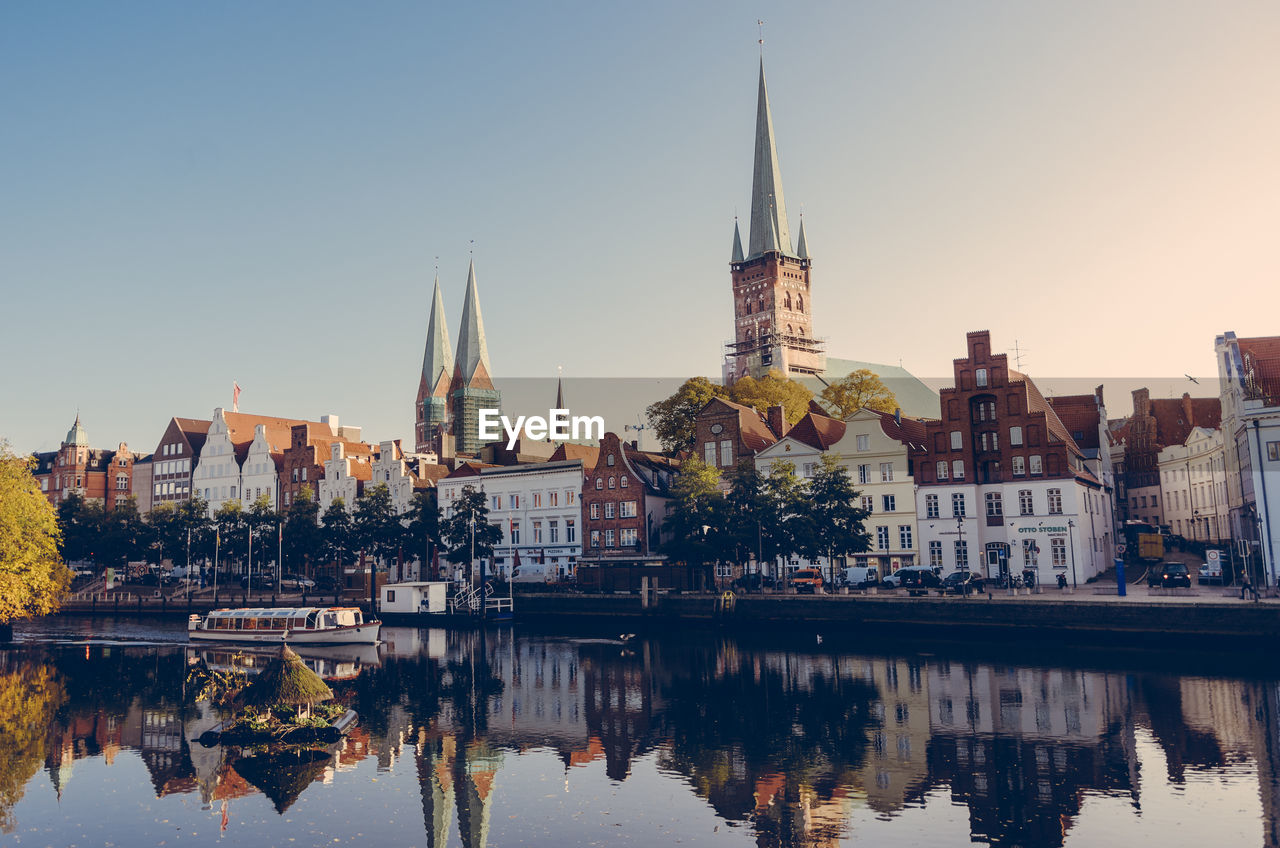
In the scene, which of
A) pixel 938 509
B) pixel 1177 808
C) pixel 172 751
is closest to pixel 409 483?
pixel 938 509

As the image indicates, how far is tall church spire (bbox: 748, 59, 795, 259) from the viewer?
17362cm

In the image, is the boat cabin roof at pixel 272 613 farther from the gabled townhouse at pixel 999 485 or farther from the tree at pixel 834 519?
the gabled townhouse at pixel 999 485

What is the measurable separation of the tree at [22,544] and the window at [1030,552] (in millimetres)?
66993

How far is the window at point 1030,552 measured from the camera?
245ft

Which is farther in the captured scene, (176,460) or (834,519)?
(176,460)

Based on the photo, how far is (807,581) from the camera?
74812mm

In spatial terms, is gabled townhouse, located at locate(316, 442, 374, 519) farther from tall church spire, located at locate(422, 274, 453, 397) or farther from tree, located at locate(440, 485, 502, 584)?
tall church spire, located at locate(422, 274, 453, 397)

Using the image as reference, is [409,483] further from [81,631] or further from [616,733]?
[616,733]

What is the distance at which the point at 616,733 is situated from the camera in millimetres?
35219

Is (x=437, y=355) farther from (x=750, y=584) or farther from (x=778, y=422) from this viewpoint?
(x=750, y=584)

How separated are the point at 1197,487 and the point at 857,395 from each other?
113 feet

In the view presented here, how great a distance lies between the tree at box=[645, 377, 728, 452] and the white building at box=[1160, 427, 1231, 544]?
156ft

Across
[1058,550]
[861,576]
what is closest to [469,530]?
[861,576]

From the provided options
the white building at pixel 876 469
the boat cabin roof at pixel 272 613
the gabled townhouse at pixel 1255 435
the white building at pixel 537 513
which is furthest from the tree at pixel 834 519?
the boat cabin roof at pixel 272 613
